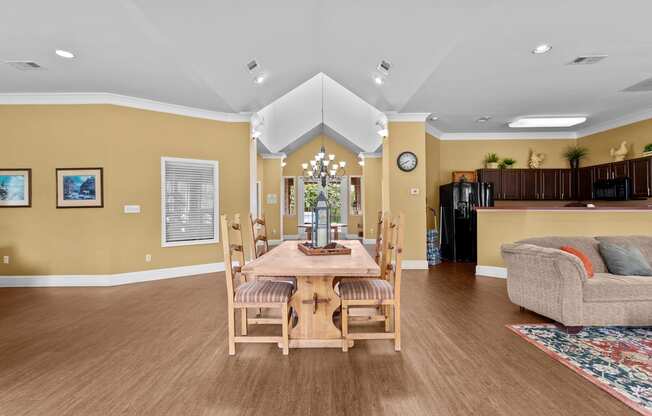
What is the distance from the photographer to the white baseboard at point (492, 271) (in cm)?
533

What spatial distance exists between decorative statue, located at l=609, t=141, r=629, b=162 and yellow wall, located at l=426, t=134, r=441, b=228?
11.1 feet

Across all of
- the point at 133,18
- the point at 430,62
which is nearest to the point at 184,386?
the point at 133,18

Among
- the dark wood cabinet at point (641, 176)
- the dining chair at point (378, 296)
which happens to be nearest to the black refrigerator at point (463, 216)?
the dark wood cabinet at point (641, 176)

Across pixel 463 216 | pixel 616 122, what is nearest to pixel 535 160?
pixel 616 122

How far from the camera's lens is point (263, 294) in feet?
8.41

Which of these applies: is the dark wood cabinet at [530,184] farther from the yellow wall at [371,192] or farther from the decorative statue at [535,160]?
the yellow wall at [371,192]

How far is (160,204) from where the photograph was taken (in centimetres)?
546

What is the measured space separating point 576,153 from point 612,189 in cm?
138

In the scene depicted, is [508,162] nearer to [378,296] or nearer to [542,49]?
[542,49]

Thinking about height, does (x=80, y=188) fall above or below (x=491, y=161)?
below

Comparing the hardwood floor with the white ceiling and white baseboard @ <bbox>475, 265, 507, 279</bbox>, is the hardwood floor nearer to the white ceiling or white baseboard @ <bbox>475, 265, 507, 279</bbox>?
white baseboard @ <bbox>475, 265, 507, 279</bbox>

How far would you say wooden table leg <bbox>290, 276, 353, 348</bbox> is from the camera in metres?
2.66

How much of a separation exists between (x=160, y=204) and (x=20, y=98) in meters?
2.51

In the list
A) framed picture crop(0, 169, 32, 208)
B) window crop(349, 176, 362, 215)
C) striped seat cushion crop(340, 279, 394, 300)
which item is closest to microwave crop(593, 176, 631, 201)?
striped seat cushion crop(340, 279, 394, 300)
